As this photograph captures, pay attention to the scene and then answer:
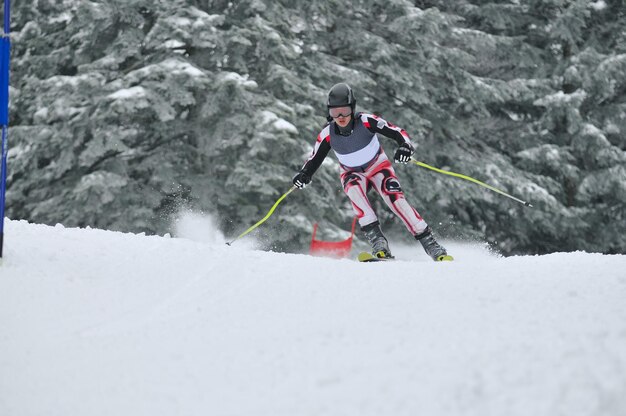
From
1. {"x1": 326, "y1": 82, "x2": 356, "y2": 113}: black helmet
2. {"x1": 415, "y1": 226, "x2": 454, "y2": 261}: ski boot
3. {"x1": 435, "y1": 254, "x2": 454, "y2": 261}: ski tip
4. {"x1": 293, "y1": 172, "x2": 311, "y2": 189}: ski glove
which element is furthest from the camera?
{"x1": 293, "y1": 172, "x2": 311, "y2": 189}: ski glove

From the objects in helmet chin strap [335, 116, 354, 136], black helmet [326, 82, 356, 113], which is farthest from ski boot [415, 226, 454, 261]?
black helmet [326, 82, 356, 113]

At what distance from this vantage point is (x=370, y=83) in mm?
13383

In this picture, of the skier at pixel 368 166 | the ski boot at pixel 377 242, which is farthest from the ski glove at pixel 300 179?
the ski boot at pixel 377 242

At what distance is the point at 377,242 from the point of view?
22.2 feet

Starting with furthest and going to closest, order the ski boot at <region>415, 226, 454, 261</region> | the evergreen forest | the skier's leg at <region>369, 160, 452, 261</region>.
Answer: the evergreen forest < the skier's leg at <region>369, 160, 452, 261</region> < the ski boot at <region>415, 226, 454, 261</region>

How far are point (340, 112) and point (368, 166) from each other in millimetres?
633

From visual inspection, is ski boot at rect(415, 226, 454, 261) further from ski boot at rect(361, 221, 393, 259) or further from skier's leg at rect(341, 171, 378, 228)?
skier's leg at rect(341, 171, 378, 228)

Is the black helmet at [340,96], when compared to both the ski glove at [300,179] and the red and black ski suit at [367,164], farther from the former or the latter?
the ski glove at [300,179]

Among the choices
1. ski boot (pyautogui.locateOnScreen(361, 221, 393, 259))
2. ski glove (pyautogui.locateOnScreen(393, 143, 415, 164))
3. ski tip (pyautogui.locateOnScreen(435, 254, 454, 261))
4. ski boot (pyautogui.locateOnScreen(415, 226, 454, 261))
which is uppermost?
ski glove (pyautogui.locateOnScreen(393, 143, 415, 164))

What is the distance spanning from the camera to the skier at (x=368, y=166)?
662 cm

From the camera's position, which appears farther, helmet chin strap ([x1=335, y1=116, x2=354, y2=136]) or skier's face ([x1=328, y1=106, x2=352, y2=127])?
helmet chin strap ([x1=335, y1=116, x2=354, y2=136])

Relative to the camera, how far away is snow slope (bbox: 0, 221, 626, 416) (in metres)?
2.98

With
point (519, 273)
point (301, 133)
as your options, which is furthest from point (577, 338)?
point (301, 133)

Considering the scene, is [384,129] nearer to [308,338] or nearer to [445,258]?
[445,258]
